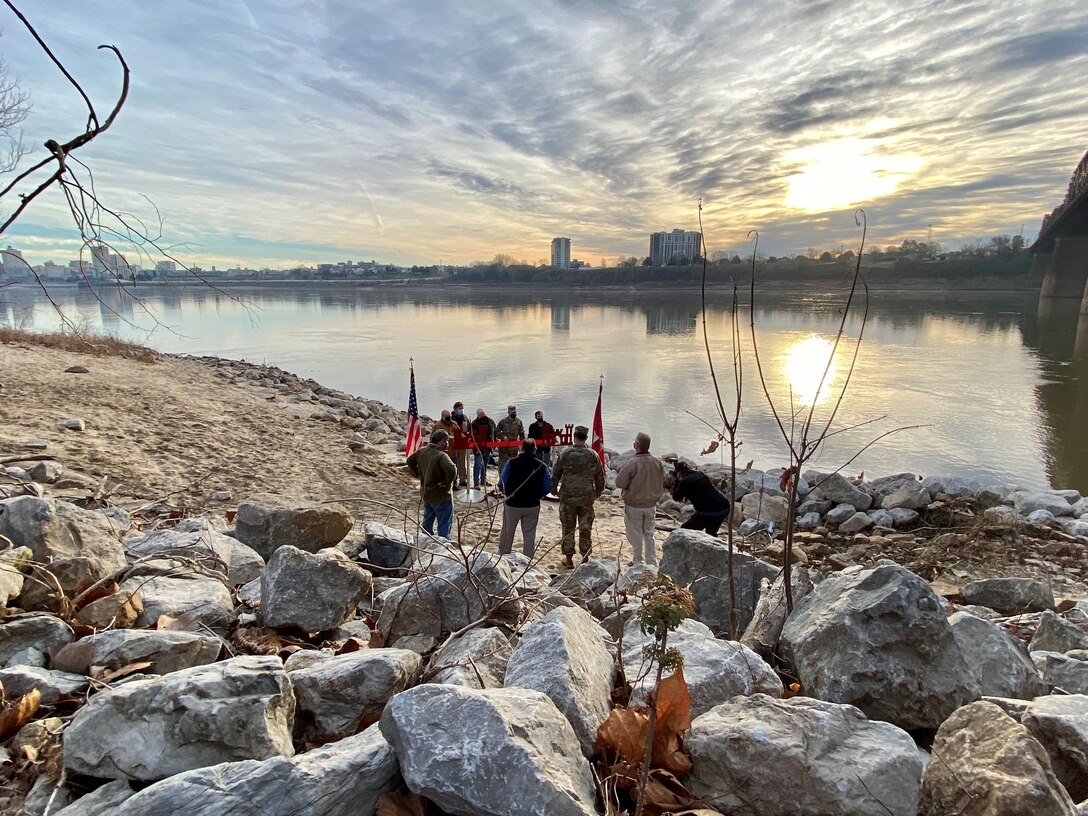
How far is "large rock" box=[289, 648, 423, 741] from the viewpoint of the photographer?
7.12 feet

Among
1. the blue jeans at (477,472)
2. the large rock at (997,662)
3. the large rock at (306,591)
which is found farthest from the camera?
the blue jeans at (477,472)

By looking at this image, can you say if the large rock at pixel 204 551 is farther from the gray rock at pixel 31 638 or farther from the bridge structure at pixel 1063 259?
the bridge structure at pixel 1063 259

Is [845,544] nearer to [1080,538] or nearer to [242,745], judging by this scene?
[1080,538]

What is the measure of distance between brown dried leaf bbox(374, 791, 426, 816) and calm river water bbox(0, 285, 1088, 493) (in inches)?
57.9

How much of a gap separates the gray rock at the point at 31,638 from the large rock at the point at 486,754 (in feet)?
5.82

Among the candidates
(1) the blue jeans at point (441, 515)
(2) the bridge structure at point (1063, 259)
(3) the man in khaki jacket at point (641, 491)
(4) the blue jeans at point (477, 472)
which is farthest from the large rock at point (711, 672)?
(2) the bridge structure at point (1063, 259)

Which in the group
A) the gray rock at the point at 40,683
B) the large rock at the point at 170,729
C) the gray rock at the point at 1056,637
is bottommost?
the gray rock at the point at 1056,637

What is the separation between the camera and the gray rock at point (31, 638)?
2432mm

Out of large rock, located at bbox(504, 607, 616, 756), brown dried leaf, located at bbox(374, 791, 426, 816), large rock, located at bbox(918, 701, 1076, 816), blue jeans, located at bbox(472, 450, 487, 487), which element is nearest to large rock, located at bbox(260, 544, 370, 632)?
large rock, located at bbox(504, 607, 616, 756)

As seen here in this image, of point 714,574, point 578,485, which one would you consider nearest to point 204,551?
point 714,574

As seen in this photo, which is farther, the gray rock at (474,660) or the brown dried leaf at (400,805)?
the gray rock at (474,660)

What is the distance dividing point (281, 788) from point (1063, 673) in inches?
141

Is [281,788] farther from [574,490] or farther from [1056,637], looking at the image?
[574,490]

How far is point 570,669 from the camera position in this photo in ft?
7.16
